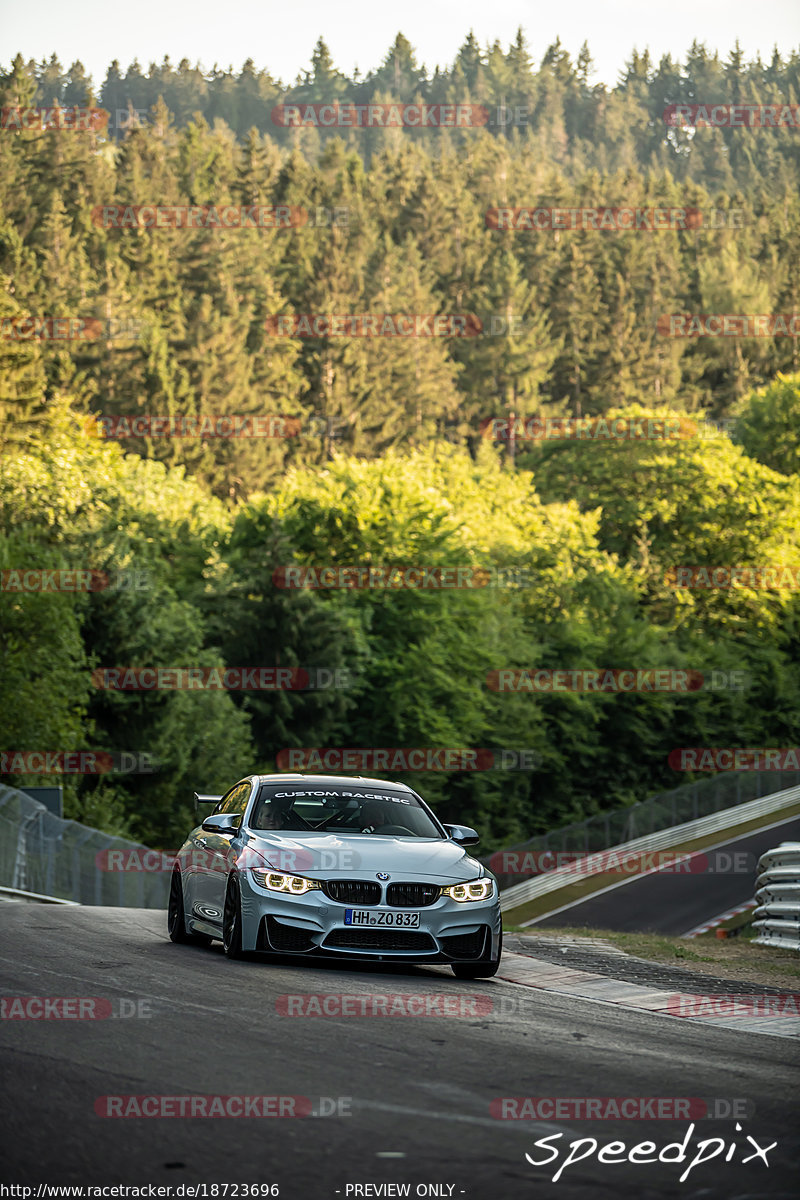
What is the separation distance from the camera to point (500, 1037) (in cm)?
890

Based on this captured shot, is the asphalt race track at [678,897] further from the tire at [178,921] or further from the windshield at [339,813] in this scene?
the windshield at [339,813]

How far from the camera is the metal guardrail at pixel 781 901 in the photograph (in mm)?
19891

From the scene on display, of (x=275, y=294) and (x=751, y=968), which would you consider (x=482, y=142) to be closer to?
(x=275, y=294)

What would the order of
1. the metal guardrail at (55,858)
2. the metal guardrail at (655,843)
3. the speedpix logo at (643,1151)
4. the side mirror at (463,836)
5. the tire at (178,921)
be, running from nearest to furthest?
the speedpix logo at (643,1151)
the side mirror at (463,836)
the tire at (178,921)
the metal guardrail at (55,858)
the metal guardrail at (655,843)

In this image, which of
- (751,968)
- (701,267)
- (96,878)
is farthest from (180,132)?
(751,968)

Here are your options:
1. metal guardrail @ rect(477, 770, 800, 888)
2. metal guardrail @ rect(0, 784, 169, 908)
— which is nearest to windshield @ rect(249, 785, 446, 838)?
metal guardrail @ rect(0, 784, 169, 908)

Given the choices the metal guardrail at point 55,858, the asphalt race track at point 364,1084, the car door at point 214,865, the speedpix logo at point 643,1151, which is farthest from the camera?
the metal guardrail at point 55,858

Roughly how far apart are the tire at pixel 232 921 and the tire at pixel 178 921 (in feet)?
4.77

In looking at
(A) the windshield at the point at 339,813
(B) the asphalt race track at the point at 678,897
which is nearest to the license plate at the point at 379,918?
(A) the windshield at the point at 339,813

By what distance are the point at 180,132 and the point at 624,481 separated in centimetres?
6240

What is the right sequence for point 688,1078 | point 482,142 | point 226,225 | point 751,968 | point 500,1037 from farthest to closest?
1. point 482,142
2. point 226,225
3. point 751,968
4. point 500,1037
5. point 688,1078

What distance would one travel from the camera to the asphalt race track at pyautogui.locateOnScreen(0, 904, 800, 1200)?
5.66 meters

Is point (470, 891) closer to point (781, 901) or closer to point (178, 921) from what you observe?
point (178, 921)

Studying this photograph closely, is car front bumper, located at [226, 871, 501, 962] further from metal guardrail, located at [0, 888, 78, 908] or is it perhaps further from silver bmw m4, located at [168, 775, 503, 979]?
metal guardrail, located at [0, 888, 78, 908]
